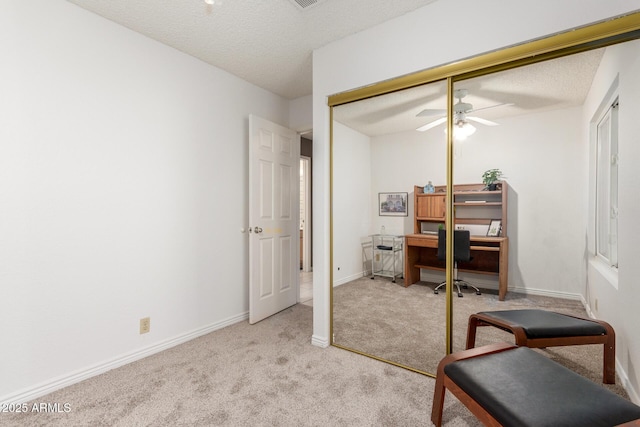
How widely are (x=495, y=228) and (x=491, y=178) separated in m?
0.33

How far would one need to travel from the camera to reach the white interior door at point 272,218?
10.1 ft

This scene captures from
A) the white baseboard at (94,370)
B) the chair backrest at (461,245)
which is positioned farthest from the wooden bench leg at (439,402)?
the white baseboard at (94,370)

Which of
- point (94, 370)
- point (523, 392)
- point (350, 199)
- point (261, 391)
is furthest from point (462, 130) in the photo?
point (94, 370)

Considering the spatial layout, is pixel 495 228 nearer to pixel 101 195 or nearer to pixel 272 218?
pixel 272 218

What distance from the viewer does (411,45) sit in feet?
7.00

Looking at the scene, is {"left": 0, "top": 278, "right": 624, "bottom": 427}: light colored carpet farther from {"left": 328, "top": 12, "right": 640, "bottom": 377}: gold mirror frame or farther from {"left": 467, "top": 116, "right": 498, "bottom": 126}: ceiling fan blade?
{"left": 467, "top": 116, "right": 498, "bottom": 126}: ceiling fan blade

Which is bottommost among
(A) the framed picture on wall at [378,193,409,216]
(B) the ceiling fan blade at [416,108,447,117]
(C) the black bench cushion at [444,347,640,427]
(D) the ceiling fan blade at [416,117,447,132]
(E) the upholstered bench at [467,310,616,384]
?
(C) the black bench cushion at [444,347,640,427]

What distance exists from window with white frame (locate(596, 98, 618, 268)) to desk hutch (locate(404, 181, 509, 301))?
→ 440 millimetres

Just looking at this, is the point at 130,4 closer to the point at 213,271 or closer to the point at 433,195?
the point at 213,271

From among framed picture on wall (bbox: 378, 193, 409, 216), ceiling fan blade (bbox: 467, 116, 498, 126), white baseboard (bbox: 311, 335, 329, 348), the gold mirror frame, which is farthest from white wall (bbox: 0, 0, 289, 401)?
ceiling fan blade (bbox: 467, 116, 498, 126)

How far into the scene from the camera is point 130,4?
2059 millimetres

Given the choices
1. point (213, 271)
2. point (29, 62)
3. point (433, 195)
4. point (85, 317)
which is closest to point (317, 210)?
point (433, 195)

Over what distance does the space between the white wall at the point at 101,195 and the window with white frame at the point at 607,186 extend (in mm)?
2878

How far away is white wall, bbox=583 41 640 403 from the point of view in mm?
1477
